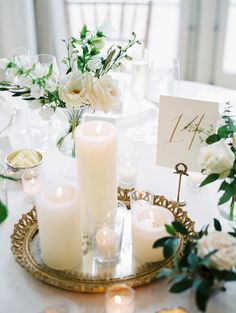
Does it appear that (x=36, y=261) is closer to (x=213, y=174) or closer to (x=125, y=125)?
(x=213, y=174)

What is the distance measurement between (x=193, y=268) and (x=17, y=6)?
224 cm

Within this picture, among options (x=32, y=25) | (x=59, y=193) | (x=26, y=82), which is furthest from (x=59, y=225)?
(x=32, y=25)

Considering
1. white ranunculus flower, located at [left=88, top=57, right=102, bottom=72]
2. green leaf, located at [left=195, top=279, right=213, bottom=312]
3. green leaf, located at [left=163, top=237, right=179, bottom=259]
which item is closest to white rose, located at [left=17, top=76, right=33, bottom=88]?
white ranunculus flower, located at [left=88, top=57, right=102, bottom=72]

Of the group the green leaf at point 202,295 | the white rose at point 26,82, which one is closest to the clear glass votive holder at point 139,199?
the green leaf at point 202,295

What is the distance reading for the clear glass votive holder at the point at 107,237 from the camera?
879mm

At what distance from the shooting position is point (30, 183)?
3.75 ft

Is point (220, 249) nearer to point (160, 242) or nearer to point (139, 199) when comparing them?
point (160, 242)

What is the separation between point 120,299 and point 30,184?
46 cm

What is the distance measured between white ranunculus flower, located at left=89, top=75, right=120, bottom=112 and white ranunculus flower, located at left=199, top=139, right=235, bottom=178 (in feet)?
0.88

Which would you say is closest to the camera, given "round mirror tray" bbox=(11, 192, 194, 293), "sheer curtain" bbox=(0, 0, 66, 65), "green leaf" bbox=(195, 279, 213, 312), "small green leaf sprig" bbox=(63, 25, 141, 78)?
"green leaf" bbox=(195, 279, 213, 312)

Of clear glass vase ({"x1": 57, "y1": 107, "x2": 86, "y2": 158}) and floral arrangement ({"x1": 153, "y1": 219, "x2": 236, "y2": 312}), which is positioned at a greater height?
clear glass vase ({"x1": 57, "y1": 107, "x2": 86, "y2": 158})

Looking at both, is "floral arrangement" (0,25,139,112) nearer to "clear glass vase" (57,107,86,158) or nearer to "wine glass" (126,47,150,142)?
"clear glass vase" (57,107,86,158)

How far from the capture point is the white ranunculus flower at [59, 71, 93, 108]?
1011mm

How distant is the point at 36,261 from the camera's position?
89 centimetres
